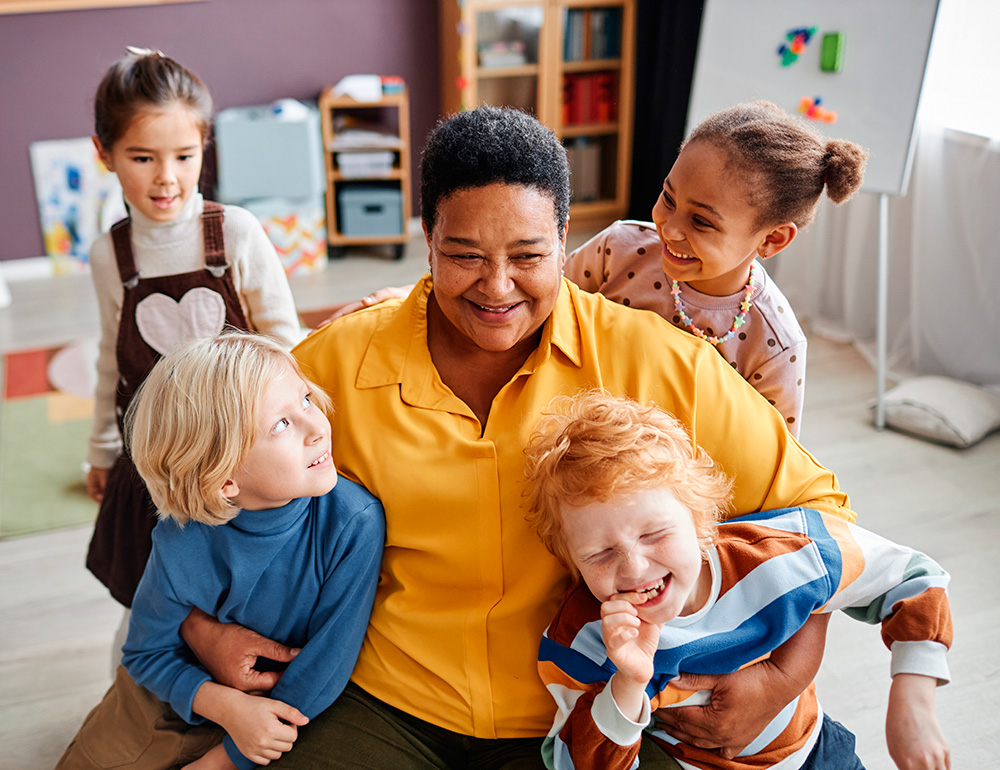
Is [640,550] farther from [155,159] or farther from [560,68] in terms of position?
[560,68]

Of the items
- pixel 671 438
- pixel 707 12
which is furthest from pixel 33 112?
pixel 671 438

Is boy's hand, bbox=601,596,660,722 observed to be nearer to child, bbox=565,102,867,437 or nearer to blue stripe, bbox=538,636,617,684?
blue stripe, bbox=538,636,617,684

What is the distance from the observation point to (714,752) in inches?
51.8

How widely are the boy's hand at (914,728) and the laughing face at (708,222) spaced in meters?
0.70

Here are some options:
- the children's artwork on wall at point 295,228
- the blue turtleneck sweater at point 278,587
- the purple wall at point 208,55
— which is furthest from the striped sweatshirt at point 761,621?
the purple wall at point 208,55

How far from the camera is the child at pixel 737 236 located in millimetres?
1518

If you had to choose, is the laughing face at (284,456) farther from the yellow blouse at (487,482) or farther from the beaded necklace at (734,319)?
the beaded necklace at (734,319)

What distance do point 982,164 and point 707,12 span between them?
1120 mm

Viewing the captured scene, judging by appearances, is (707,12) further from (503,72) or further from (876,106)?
(503,72)

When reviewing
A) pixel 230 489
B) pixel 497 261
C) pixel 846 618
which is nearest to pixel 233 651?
pixel 230 489

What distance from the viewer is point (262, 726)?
134 centimetres

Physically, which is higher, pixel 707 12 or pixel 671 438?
pixel 707 12

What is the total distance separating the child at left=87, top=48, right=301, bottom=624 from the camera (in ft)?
6.07

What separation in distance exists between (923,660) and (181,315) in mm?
1475
